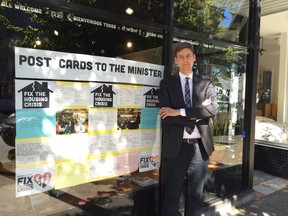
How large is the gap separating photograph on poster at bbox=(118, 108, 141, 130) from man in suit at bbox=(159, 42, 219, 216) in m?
0.35

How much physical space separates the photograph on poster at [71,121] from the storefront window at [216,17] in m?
1.60

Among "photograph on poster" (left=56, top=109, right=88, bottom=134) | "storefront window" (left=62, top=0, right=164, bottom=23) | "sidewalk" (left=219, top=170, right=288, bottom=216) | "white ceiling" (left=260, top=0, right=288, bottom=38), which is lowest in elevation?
"sidewalk" (left=219, top=170, right=288, bottom=216)

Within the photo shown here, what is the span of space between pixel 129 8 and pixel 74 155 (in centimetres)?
159

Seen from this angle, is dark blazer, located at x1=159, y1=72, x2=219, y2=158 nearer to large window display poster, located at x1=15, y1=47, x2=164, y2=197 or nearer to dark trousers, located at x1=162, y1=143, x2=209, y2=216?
dark trousers, located at x1=162, y1=143, x2=209, y2=216

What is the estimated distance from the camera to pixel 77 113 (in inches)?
104

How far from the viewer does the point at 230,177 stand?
14.2ft

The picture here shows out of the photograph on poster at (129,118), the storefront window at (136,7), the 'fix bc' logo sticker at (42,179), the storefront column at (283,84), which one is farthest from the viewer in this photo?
the storefront column at (283,84)

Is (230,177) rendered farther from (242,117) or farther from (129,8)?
(129,8)

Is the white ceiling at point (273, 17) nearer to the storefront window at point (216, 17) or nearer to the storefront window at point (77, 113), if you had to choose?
the storefront window at point (216, 17)

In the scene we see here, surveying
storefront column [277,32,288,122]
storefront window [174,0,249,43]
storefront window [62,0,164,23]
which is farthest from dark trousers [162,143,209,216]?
storefront column [277,32,288,122]

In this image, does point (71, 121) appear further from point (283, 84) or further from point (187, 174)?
point (283, 84)

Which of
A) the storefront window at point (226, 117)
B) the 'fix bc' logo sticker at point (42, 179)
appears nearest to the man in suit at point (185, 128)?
the storefront window at point (226, 117)

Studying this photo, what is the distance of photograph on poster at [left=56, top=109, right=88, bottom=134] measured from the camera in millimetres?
2525

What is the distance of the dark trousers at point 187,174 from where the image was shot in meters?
2.83
